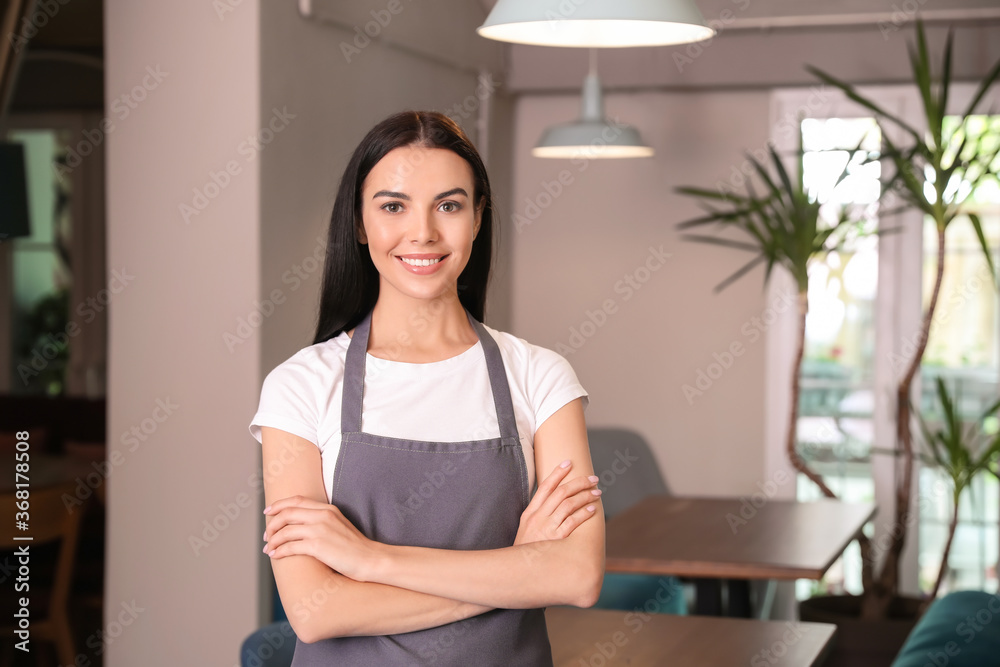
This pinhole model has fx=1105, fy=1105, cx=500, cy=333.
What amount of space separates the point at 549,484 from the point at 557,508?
4 cm

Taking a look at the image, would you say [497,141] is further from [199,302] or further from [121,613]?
[121,613]

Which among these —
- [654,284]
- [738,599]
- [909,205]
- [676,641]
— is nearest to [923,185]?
[909,205]

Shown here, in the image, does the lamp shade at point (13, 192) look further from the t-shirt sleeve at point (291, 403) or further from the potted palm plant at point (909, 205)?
the potted palm plant at point (909, 205)

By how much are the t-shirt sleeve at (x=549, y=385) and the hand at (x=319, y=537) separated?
0.98 feet

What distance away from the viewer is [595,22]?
2.13 m

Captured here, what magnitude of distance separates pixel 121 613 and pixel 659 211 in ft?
9.96

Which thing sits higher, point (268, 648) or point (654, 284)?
point (654, 284)

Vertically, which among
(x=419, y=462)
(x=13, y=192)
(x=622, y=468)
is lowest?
(x=622, y=468)

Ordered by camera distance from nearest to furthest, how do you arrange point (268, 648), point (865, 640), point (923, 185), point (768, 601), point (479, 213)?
point (479, 213), point (268, 648), point (865, 640), point (923, 185), point (768, 601)

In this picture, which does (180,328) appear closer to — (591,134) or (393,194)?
(591,134)

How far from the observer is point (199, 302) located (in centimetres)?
331

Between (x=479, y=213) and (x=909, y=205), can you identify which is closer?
(x=479, y=213)

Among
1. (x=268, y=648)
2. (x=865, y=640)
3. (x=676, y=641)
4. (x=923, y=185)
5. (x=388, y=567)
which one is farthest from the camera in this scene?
(x=923, y=185)

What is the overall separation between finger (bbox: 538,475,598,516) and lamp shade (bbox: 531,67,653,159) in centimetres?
247
